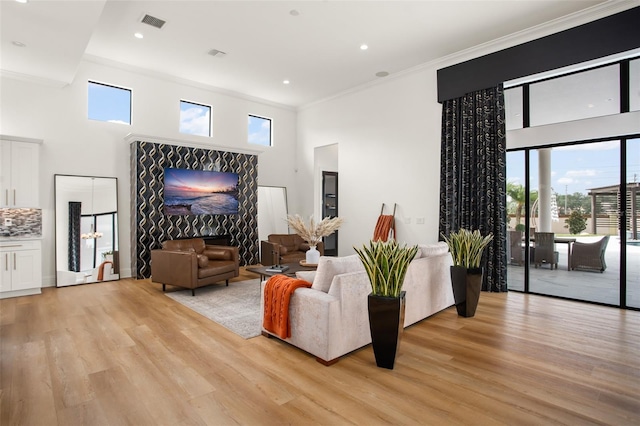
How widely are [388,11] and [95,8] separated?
137 inches

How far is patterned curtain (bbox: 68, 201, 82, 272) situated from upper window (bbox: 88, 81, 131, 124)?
1.68 metres

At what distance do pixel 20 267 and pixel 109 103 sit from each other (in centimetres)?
318

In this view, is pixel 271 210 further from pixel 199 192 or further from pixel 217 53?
pixel 217 53

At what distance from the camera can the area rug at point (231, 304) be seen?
12.5ft

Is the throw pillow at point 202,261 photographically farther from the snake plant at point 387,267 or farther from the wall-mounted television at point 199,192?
the snake plant at point 387,267

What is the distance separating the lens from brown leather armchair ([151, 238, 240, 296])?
5.03 m

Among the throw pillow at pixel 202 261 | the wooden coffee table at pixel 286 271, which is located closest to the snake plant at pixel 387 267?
the wooden coffee table at pixel 286 271

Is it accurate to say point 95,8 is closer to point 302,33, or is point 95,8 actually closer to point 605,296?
point 302,33

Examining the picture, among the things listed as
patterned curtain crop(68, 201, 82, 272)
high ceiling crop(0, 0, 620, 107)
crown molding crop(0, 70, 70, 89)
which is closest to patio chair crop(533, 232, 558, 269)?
high ceiling crop(0, 0, 620, 107)

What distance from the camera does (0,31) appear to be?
408cm

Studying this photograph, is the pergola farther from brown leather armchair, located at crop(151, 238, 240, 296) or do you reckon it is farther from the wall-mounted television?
the wall-mounted television

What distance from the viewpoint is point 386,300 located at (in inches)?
108

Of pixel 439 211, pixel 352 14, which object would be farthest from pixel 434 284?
pixel 352 14

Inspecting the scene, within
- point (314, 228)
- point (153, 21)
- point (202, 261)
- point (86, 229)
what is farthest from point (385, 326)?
point (86, 229)
